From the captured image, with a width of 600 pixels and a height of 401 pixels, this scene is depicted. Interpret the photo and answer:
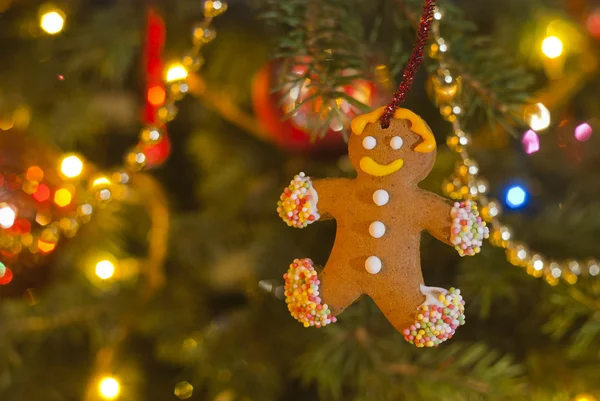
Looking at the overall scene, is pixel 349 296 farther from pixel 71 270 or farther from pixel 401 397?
pixel 71 270

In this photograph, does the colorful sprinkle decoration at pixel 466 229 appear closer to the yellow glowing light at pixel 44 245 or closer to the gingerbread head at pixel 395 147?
the gingerbread head at pixel 395 147

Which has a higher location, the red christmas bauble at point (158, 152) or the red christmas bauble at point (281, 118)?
the red christmas bauble at point (281, 118)

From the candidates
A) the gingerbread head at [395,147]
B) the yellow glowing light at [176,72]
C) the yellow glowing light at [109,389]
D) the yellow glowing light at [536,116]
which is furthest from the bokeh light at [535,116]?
the yellow glowing light at [109,389]

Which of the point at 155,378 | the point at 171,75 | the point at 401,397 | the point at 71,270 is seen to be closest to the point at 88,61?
the point at 171,75

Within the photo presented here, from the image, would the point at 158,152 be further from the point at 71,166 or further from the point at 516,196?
the point at 516,196

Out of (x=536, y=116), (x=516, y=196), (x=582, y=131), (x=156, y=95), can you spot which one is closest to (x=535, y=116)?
(x=536, y=116)
